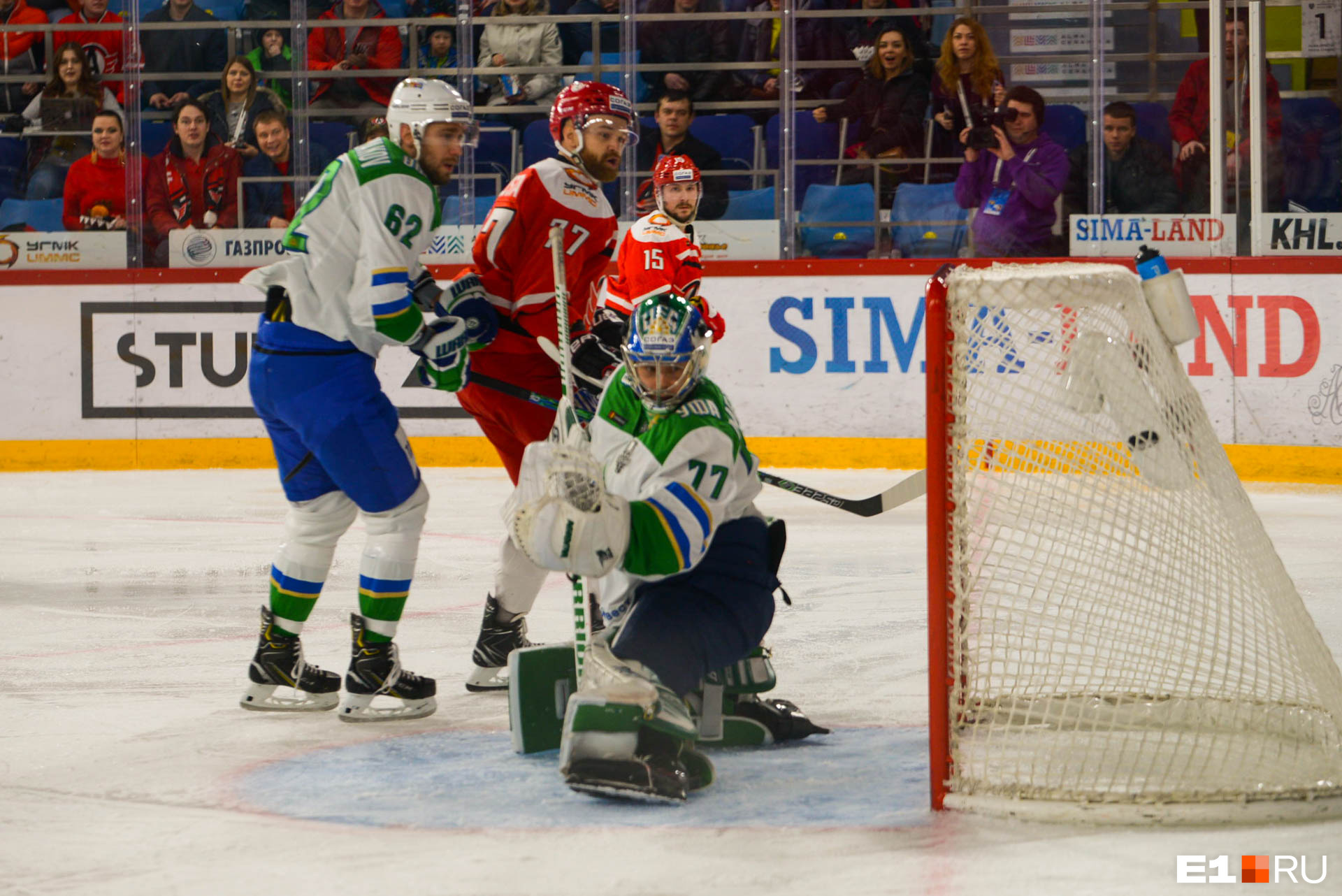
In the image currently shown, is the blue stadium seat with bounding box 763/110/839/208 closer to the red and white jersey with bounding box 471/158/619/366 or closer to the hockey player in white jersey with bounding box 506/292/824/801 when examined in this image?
the red and white jersey with bounding box 471/158/619/366

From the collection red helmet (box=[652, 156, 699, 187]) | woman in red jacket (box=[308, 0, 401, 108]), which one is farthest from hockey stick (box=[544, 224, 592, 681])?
woman in red jacket (box=[308, 0, 401, 108])

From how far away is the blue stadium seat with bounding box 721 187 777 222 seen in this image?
7992 millimetres

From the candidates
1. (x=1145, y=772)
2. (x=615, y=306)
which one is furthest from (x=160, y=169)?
(x=1145, y=772)

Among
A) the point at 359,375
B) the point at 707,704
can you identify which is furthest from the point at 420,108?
the point at 707,704

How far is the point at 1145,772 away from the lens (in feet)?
8.59

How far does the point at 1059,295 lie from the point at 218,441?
246 inches

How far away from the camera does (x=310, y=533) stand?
3.40 meters

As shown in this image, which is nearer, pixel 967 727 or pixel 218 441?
pixel 967 727

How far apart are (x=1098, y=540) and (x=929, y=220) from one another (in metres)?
5.34

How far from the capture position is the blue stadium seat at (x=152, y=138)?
8.29 meters

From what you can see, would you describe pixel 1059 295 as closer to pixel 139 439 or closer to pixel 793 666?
pixel 793 666

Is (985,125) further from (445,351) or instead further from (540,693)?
(540,693)

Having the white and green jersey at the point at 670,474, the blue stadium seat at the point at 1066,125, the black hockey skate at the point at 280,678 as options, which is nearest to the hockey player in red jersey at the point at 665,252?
the blue stadium seat at the point at 1066,125

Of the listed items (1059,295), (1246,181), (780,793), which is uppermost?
(1246,181)
